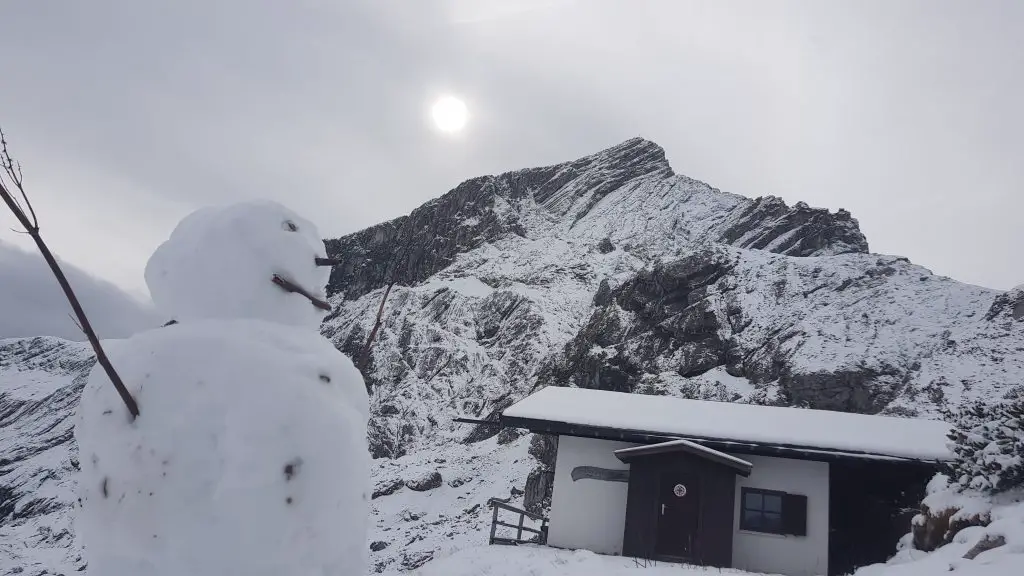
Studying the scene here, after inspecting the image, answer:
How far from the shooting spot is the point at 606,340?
103 ft

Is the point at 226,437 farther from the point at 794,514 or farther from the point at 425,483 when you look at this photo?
the point at 425,483

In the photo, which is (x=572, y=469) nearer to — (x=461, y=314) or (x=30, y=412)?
(x=461, y=314)

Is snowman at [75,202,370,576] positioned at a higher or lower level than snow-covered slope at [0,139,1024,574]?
lower

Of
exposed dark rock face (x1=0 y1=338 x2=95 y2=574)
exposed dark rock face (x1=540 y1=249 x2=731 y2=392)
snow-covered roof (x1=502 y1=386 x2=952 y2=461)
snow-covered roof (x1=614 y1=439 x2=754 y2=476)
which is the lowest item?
exposed dark rock face (x1=0 y1=338 x2=95 y2=574)

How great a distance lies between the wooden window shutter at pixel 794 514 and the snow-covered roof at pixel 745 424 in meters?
1.13

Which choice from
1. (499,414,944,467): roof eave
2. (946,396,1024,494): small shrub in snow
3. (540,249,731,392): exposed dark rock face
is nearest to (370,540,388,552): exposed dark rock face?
(499,414,944,467): roof eave

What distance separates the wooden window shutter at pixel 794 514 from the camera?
1137 centimetres

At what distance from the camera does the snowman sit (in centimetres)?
335

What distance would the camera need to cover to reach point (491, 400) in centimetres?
3400

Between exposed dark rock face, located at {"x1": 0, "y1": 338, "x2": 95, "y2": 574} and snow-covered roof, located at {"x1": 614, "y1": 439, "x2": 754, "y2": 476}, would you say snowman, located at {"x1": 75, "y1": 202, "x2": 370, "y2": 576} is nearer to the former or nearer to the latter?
snow-covered roof, located at {"x1": 614, "y1": 439, "x2": 754, "y2": 476}

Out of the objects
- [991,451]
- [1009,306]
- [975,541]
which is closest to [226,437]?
[975,541]

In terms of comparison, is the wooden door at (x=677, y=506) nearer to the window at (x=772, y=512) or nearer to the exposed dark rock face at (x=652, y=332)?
the window at (x=772, y=512)

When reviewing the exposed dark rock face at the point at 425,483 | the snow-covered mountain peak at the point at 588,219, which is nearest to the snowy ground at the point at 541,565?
the exposed dark rock face at the point at 425,483

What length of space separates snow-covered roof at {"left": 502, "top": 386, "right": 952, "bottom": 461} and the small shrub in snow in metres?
3.05
